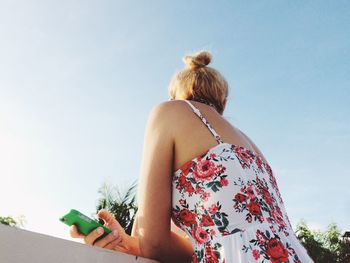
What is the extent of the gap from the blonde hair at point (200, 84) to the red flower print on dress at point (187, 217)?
2.31 ft

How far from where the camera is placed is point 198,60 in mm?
2441

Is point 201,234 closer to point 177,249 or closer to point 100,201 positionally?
point 177,249

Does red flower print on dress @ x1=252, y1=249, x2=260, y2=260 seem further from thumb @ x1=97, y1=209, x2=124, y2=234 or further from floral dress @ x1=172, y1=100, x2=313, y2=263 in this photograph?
thumb @ x1=97, y1=209, x2=124, y2=234

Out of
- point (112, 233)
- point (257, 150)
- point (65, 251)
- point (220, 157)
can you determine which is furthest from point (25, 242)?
point (257, 150)

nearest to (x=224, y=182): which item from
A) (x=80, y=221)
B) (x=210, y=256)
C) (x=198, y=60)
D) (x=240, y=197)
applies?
(x=240, y=197)

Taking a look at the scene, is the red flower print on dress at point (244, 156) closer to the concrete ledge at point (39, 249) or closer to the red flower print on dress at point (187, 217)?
the red flower print on dress at point (187, 217)

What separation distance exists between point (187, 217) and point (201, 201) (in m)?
0.09

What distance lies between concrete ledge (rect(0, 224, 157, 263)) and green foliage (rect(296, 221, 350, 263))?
27203 millimetres

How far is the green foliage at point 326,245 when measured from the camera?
27.5 meters

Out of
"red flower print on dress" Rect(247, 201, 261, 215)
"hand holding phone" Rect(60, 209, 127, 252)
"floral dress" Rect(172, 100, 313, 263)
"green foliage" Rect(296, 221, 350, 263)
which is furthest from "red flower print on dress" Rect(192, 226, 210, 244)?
"green foliage" Rect(296, 221, 350, 263)

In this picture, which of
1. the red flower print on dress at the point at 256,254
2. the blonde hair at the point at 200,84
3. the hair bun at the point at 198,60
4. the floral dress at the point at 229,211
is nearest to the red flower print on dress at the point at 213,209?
the floral dress at the point at 229,211

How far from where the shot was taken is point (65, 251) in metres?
1.07

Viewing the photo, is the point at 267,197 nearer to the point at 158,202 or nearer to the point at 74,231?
the point at 158,202

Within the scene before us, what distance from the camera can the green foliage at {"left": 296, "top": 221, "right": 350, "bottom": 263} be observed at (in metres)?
27.5
